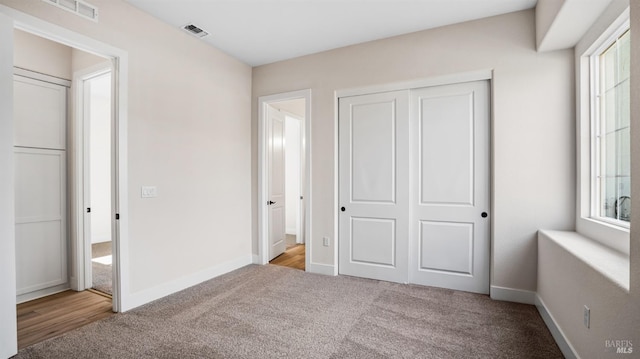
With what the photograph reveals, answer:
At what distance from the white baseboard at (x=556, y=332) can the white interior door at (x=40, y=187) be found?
462 centimetres

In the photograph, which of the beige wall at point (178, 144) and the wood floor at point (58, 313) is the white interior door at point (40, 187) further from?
the beige wall at point (178, 144)

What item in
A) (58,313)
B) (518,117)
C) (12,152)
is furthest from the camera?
(518,117)

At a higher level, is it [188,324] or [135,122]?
[135,122]

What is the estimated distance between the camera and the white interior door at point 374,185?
3.37 metres

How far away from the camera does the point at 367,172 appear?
3.54 m

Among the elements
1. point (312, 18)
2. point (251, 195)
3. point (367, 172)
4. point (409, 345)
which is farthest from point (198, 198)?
point (409, 345)

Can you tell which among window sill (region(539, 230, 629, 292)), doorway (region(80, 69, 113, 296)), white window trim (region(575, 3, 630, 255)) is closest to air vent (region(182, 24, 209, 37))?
doorway (region(80, 69, 113, 296))

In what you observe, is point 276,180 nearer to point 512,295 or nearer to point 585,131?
point 512,295

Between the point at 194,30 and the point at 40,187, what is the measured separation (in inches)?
90.9

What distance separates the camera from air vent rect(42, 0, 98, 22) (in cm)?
226

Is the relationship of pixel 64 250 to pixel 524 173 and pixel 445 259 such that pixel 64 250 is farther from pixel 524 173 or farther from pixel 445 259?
pixel 524 173

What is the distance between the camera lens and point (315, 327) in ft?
7.84

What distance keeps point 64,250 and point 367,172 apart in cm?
351

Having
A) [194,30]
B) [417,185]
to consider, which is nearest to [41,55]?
[194,30]
